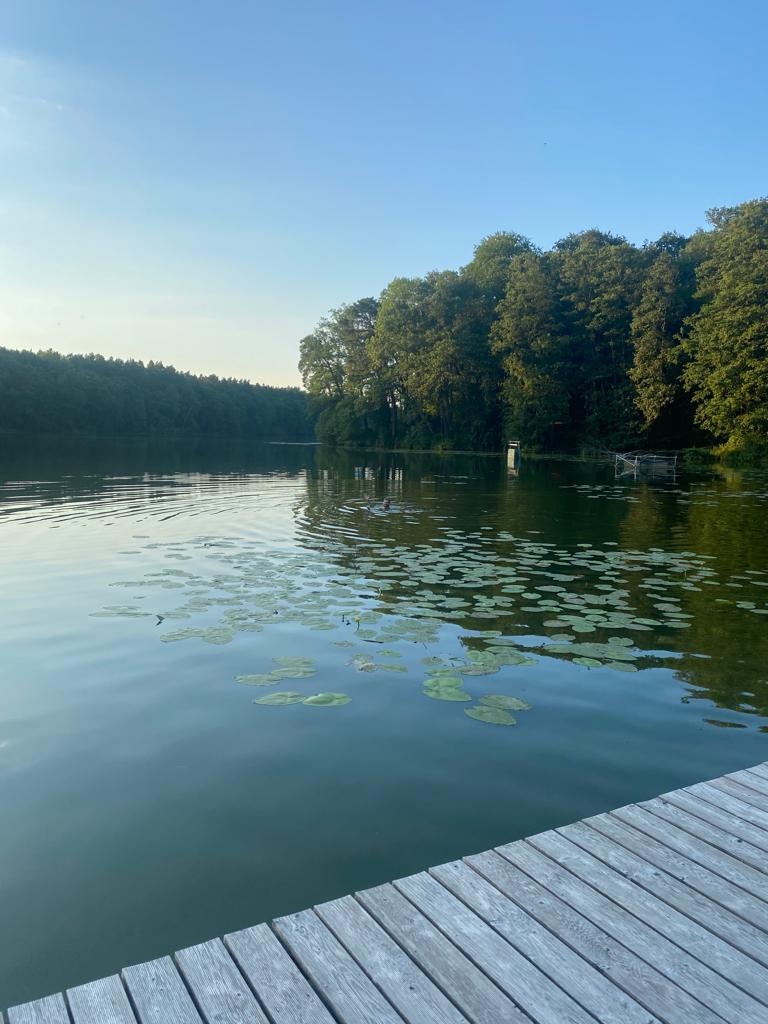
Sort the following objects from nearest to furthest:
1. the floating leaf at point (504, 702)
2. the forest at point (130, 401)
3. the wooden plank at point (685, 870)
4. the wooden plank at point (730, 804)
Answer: the wooden plank at point (685, 870), the wooden plank at point (730, 804), the floating leaf at point (504, 702), the forest at point (130, 401)

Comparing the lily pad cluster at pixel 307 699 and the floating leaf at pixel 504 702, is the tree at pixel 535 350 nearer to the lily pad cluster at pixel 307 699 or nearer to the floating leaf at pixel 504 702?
the floating leaf at pixel 504 702

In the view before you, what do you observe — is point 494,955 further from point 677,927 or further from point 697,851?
point 697,851

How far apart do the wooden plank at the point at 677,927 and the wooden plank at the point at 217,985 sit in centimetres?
157

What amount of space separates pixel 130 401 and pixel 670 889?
350ft

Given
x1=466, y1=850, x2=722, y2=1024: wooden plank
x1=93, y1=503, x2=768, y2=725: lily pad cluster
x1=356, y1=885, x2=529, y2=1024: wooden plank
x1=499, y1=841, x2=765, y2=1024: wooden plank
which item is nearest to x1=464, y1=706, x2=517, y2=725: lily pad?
x1=93, y1=503, x2=768, y2=725: lily pad cluster

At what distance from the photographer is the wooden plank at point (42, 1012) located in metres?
2.29

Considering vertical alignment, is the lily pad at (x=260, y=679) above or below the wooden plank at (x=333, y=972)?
below

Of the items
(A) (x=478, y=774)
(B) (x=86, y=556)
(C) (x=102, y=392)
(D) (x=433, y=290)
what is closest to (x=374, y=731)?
(A) (x=478, y=774)

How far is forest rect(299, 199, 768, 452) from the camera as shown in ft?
136

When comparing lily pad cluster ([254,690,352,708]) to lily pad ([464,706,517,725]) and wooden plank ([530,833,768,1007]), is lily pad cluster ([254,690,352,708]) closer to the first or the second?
lily pad ([464,706,517,725])

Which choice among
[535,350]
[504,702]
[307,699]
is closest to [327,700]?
[307,699]

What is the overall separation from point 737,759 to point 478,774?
188 centimetres

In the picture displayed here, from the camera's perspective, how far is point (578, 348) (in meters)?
55.3

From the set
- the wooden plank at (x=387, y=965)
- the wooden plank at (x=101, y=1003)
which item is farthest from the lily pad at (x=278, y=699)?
the wooden plank at (x=101, y=1003)
